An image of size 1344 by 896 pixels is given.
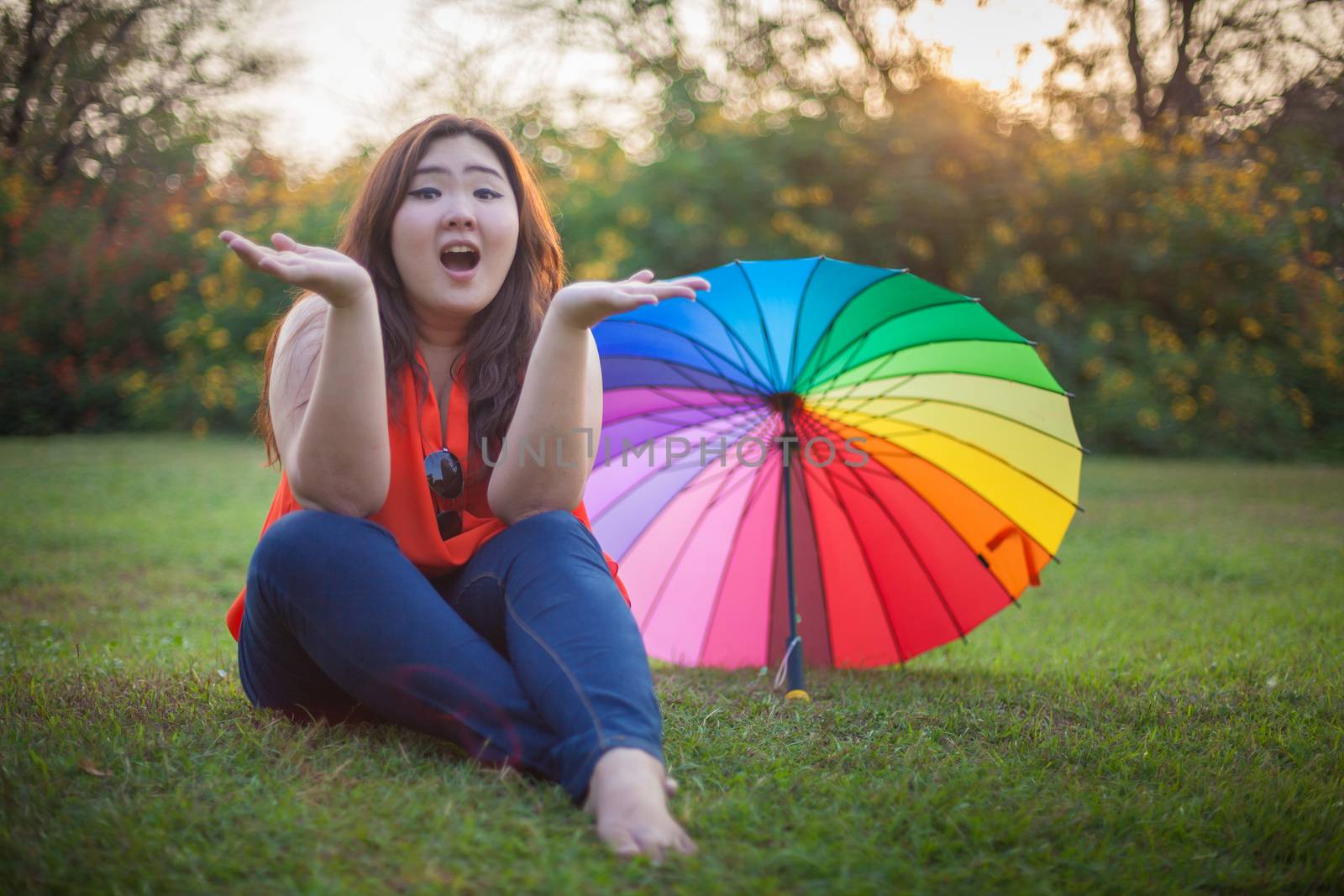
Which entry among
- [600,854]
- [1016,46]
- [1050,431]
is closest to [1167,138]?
[1016,46]

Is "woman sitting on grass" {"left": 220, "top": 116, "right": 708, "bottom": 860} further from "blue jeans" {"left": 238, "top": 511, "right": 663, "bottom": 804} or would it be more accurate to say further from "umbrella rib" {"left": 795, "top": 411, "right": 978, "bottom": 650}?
"umbrella rib" {"left": 795, "top": 411, "right": 978, "bottom": 650}

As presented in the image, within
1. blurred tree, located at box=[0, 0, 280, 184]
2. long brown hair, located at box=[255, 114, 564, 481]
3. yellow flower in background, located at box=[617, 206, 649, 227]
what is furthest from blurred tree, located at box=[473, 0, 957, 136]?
long brown hair, located at box=[255, 114, 564, 481]

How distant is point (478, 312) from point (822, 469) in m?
1.11

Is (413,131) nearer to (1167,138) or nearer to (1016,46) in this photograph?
(1016,46)

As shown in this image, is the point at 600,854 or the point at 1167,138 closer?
the point at 600,854

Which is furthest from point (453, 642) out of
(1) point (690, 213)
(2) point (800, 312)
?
(1) point (690, 213)

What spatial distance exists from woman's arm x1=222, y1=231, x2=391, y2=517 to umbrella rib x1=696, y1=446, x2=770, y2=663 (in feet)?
3.98

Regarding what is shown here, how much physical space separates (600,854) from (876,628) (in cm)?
156

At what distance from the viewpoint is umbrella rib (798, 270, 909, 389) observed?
8.21ft

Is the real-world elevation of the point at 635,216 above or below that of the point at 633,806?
above

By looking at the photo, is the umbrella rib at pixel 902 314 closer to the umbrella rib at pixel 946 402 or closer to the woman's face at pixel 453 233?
the umbrella rib at pixel 946 402

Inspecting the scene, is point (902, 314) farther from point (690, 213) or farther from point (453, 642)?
point (690, 213)

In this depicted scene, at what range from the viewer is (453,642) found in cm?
177

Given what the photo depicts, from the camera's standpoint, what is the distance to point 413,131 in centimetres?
218
